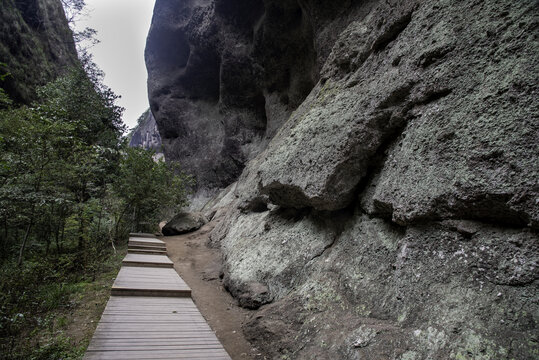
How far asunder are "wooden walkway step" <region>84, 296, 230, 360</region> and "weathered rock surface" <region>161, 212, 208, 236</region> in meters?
10.2

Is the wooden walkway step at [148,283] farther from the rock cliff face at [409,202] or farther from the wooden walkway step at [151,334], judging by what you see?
the rock cliff face at [409,202]

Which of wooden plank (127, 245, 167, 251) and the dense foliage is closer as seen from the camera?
the dense foliage

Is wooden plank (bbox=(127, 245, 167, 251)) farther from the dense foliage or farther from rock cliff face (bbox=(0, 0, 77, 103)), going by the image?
rock cliff face (bbox=(0, 0, 77, 103))

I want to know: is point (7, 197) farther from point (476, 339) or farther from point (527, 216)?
point (527, 216)

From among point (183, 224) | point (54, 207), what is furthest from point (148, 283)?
point (183, 224)

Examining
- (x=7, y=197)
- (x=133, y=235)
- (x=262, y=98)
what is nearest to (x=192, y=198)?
(x=262, y=98)

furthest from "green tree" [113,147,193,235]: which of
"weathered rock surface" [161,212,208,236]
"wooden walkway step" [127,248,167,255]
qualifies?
"wooden walkway step" [127,248,167,255]

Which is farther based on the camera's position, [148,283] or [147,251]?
[147,251]

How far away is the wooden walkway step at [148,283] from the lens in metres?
5.20

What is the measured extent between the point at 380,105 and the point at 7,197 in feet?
29.6

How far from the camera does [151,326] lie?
4.02 metres

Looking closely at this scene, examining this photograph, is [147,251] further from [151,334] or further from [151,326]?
[151,334]

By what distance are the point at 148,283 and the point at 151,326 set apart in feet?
6.19

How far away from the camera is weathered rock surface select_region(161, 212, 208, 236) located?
588 inches
